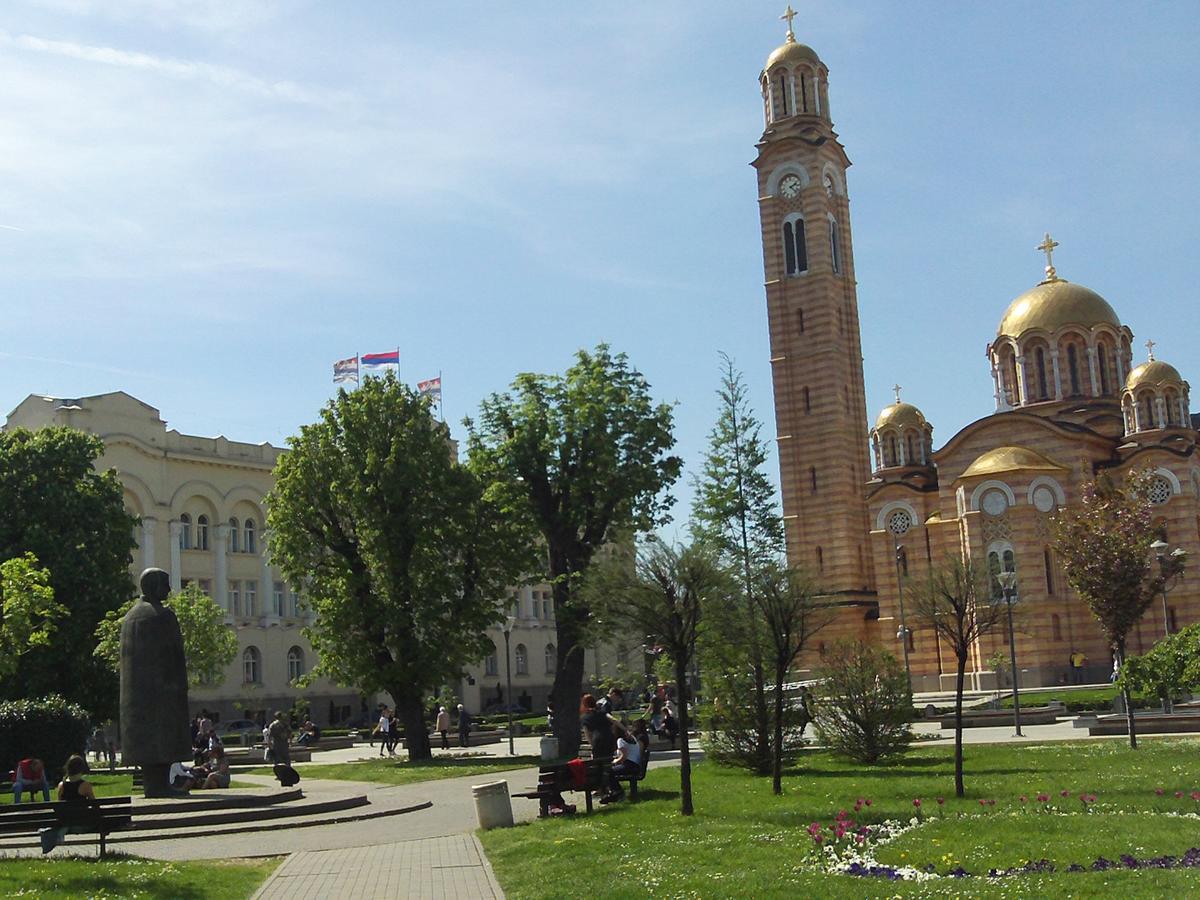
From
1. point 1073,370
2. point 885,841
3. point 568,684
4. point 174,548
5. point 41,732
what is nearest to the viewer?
point 885,841

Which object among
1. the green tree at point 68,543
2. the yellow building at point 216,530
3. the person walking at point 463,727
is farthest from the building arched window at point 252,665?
the person walking at point 463,727

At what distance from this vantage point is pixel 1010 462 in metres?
62.7

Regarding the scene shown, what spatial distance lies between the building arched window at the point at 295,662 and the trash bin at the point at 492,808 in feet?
161

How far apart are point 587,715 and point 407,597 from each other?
15.8 metres

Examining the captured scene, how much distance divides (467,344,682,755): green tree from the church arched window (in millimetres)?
39162

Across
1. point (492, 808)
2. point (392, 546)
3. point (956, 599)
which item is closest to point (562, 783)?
point (492, 808)

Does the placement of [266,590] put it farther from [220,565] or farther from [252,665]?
[252,665]

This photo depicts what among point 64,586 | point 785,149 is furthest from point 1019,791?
point 785,149

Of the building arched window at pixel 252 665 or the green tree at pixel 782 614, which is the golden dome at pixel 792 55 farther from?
the green tree at pixel 782 614

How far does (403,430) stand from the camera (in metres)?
36.4

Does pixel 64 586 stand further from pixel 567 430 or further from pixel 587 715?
pixel 587 715

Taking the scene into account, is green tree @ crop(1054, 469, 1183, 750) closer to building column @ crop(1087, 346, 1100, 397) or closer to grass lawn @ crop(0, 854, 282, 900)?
grass lawn @ crop(0, 854, 282, 900)

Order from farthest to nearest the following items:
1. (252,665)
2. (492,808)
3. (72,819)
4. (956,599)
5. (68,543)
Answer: (252,665) → (68,543) → (956,599) → (492,808) → (72,819)

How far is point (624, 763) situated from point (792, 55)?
2457 inches
